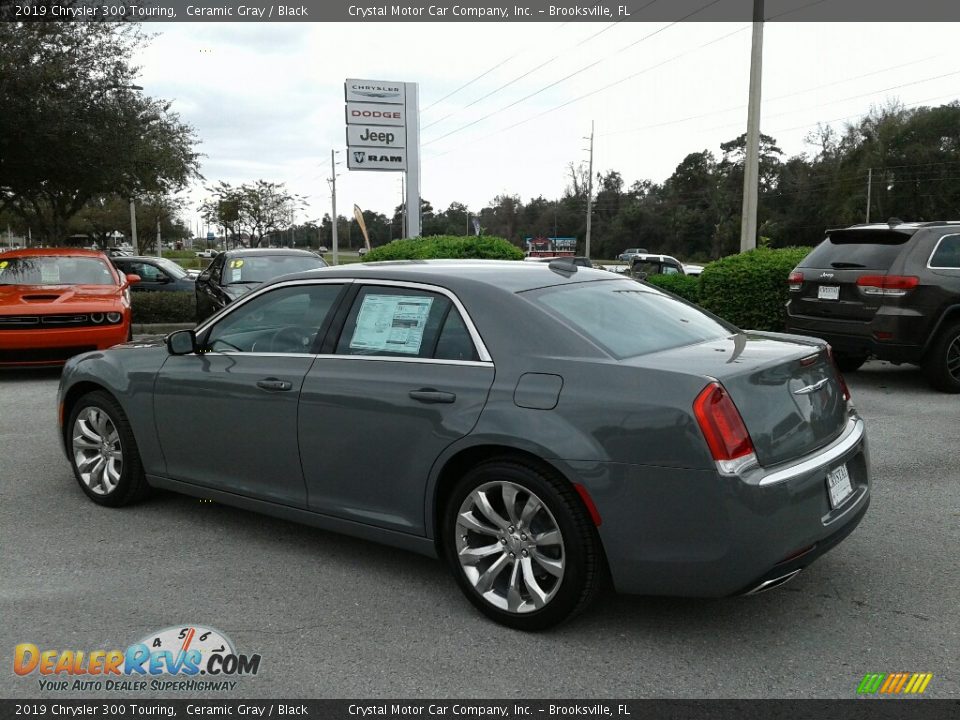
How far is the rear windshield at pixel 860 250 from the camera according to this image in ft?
28.8

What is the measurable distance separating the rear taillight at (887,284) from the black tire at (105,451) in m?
7.11

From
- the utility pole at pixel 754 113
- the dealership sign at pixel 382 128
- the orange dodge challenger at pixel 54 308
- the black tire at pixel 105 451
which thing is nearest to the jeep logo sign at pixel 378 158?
the dealership sign at pixel 382 128

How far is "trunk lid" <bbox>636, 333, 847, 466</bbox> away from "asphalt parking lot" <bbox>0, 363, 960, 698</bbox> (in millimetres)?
792

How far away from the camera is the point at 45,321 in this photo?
10.3 meters

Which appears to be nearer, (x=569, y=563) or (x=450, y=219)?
(x=569, y=563)

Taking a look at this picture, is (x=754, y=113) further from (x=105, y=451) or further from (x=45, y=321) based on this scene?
(x=105, y=451)

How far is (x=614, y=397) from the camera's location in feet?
11.0

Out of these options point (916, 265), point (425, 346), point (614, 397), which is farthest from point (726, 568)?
point (916, 265)

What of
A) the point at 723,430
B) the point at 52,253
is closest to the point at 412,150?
the point at 52,253

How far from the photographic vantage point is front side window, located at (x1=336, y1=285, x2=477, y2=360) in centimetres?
393

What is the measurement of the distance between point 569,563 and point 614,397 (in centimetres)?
69

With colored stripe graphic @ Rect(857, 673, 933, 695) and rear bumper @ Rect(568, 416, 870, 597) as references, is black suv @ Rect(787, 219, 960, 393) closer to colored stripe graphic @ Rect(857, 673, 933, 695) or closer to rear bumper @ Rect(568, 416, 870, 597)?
rear bumper @ Rect(568, 416, 870, 597)

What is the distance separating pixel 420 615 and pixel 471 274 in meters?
1.60
